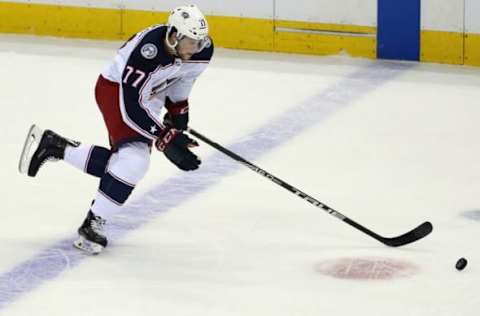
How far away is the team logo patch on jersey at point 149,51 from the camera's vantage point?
4961mm

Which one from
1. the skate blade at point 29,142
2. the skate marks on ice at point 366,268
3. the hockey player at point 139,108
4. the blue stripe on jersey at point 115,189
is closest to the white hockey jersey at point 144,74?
the hockey player at point 139,108

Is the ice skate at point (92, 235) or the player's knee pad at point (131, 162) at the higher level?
the player's knee pad at point (131, 162)

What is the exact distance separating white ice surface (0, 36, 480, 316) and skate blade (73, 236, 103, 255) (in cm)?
3

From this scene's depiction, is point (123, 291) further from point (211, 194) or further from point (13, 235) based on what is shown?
point (211, 194)

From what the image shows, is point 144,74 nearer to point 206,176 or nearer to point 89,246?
point 89,246

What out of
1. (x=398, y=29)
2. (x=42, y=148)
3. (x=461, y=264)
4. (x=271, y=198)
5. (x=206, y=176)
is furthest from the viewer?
(x=398, y=29)

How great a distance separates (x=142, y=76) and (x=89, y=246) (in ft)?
2.08

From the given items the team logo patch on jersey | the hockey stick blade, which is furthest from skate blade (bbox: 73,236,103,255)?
the hockey stick blade

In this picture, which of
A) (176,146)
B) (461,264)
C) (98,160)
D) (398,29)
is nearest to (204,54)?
(176,146)

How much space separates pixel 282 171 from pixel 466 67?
6.58 ft

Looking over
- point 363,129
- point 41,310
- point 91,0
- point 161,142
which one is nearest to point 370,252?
point 161,142

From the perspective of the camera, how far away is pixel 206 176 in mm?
6039

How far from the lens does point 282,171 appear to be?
6094 millimetres

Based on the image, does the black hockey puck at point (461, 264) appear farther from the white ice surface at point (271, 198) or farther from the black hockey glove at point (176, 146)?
the black hockey glove at point (176, 146)
